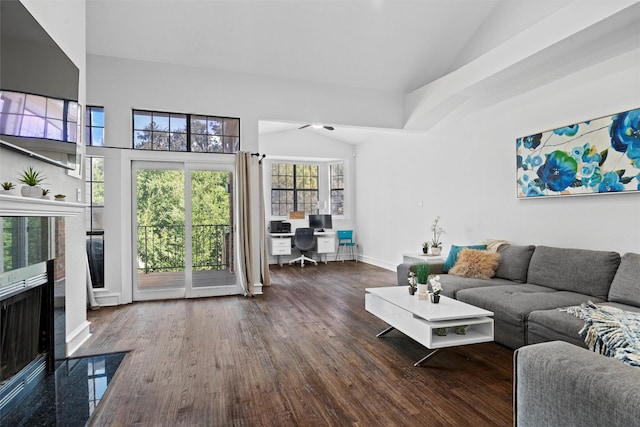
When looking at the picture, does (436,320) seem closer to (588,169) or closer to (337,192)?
(588,169)

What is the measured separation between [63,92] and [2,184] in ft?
3.48

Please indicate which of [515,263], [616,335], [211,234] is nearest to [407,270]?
[515,263]

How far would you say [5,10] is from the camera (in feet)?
6.43

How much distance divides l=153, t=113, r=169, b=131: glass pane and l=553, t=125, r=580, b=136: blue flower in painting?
4896 mm

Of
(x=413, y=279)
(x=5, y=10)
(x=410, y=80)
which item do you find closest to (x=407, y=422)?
(x=413, y=279)

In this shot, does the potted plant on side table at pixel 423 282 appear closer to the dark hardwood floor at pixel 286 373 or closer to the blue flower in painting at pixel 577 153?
the dark hardwood floor at pixel 286 373

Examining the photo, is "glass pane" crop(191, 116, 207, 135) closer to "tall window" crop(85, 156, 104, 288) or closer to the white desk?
"tall window" crop(85, 156, 104, 288)

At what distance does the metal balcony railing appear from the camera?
497cm

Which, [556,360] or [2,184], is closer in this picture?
[556,360]

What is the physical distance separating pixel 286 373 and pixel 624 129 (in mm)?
3641

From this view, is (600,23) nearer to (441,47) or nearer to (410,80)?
(441,47)

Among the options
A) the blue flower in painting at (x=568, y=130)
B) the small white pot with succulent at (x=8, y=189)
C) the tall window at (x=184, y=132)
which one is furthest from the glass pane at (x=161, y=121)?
the blue flower in painting at (x=568, y=130)

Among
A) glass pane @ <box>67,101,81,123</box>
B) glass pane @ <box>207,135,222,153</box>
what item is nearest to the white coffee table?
glass pane @ <box>67,101,81,123</box>

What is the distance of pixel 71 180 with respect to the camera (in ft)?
10.1
